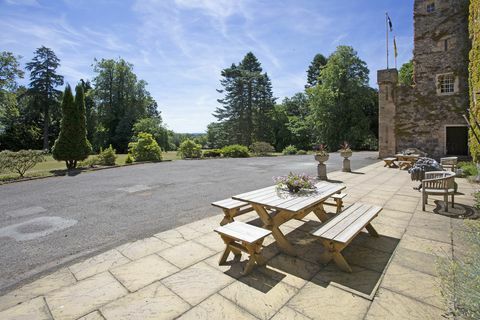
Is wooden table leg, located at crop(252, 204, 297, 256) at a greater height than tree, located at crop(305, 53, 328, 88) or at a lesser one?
lesser

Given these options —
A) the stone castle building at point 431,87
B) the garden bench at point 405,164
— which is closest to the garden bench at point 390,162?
the garden bench at point 405,164

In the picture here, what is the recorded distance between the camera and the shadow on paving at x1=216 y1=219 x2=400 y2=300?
8.54 feet

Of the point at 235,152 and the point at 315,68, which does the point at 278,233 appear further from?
the point at 315,68

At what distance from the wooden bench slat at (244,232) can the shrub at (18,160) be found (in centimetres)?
1205

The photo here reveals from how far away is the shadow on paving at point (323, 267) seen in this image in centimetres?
260

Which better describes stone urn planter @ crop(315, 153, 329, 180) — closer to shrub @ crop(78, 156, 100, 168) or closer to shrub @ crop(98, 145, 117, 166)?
shrub @ crop(98, 145, 117, 166)

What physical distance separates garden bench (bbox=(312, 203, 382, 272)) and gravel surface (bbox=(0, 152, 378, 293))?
276 cm

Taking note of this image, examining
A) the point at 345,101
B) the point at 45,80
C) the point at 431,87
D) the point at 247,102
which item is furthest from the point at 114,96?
the point at 431,87

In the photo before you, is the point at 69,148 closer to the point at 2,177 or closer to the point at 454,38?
the point at 2,177

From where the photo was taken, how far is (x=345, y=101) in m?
27.1

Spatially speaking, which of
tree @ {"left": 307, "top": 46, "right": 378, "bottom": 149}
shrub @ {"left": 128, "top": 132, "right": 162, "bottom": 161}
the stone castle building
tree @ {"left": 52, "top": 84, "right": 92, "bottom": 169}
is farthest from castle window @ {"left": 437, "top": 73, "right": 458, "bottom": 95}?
tree @ {"left": 52, "top": 84, "right": 92, "bottom": 169}

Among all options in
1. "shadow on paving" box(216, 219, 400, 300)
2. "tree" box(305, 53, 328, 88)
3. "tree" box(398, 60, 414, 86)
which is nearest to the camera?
"shadow on paving" box(216, 219, 400, 300)

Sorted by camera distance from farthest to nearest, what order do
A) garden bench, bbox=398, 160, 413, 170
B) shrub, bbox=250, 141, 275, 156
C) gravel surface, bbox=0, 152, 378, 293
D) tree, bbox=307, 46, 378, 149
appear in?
tree, bbox=307, 46, 378, 149 < shrub, bbox=250, 141, 275, 156 < garden bench, bbox=398, 160, 413, 170 < gravel surface, bbox=0, 152, 378, 293

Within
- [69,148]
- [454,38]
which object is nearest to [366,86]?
[454,38]
